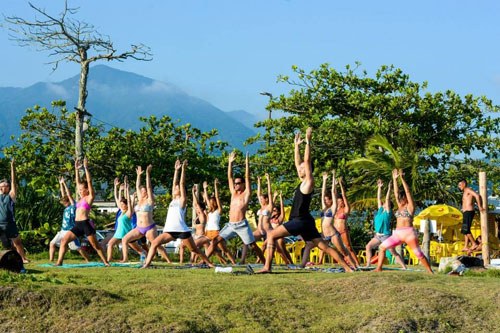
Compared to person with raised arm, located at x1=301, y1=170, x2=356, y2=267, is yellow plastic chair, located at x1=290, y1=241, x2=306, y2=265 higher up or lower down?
lower down

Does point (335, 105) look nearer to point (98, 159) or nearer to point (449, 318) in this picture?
point (98, 159)

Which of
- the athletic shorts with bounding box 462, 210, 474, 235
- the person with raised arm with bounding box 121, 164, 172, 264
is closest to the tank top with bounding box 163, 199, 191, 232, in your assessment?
the person with raised arm with bounding box 121, 164, 172, 264

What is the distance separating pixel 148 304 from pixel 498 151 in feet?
78.2

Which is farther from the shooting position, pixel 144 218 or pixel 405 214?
pixel 144 218

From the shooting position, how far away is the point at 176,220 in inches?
555

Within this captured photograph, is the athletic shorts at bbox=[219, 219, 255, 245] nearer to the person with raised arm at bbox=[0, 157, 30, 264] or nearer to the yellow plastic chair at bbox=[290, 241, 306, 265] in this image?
the person with raised arm at bbox=[0, 157, 30, 264]

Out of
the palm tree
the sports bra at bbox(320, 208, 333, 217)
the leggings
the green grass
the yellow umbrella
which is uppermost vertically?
the palm tree

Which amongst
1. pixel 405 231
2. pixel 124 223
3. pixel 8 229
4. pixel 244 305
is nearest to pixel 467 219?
pixel 405 231

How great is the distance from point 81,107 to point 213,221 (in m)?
10.6

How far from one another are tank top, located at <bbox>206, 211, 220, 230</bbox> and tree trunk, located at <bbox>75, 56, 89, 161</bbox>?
9396 millimetres

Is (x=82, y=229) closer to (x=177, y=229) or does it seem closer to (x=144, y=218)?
(x=144, y=218)

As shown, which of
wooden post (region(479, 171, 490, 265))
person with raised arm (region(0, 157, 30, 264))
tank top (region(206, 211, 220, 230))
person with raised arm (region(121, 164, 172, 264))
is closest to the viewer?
person with raised arm (region(0, 157, 30, 264))

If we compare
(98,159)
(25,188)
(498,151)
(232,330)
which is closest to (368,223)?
(498,151)

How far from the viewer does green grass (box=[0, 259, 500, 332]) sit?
8445 millimetres
